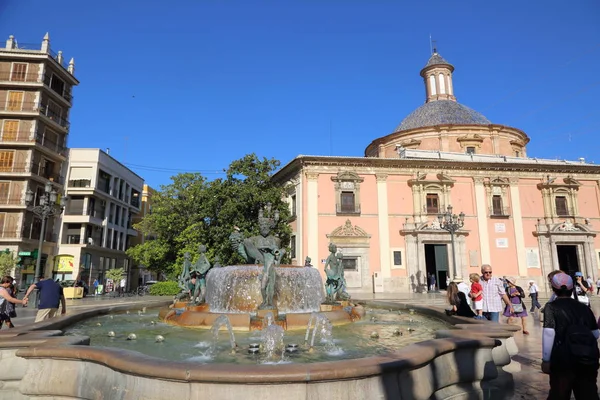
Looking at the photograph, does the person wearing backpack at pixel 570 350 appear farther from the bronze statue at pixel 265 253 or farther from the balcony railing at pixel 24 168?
the balcony railing at pixel 24 168

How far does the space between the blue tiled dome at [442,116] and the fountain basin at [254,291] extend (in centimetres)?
2603

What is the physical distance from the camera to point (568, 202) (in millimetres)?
27266

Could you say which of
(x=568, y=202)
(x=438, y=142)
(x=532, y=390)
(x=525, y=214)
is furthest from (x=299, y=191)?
(x=532, y=390)

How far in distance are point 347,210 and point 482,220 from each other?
9.49 m

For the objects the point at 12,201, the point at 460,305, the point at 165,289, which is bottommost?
the point at 165,289

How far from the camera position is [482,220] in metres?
26.2

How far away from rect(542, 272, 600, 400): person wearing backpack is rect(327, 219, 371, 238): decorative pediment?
2167 centimetres

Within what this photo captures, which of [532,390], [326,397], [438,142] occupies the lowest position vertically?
[532,390]

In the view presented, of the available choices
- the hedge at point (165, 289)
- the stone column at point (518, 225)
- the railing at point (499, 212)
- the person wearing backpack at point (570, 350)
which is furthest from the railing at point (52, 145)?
the stone column at point (518, 225)

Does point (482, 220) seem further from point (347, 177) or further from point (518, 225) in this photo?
point (347, 177)

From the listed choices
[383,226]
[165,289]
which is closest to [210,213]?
[165,289]

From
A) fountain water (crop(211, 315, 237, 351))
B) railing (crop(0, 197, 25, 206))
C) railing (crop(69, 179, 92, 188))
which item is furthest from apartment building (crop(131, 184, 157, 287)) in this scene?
fountain water (crop(211, 315, 237, 351))

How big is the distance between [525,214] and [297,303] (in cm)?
2446

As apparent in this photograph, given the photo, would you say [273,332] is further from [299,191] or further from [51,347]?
[299,191]
